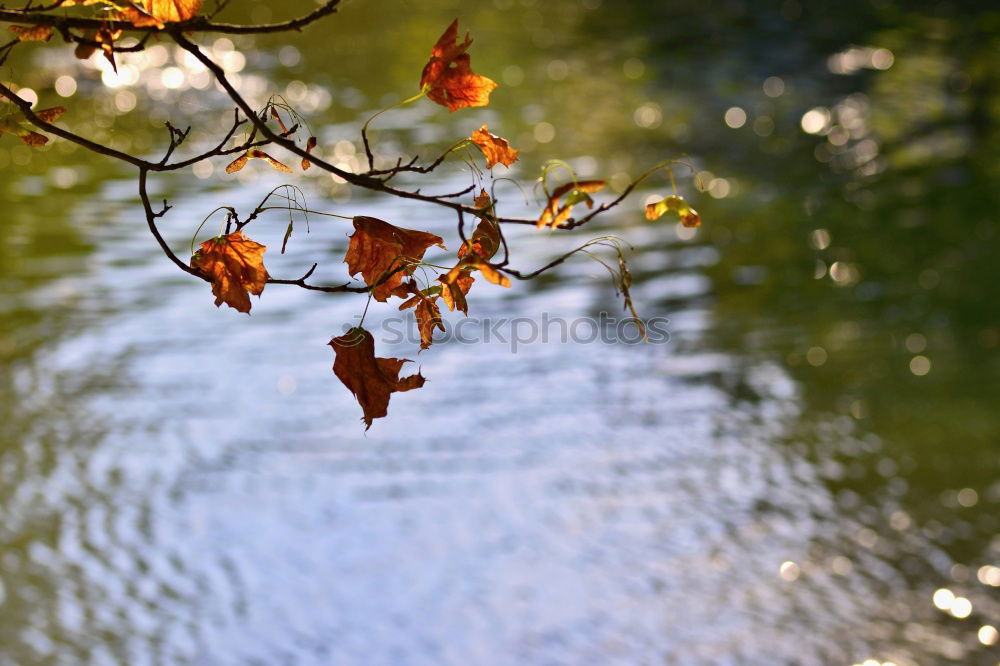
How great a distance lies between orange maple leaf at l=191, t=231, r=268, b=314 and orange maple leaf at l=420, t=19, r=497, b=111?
0.81ft

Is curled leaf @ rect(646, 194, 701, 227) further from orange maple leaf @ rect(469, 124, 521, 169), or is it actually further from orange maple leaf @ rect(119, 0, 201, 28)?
orange maple leaf @ rect(119, 0, 201, 28)

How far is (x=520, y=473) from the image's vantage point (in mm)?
4660

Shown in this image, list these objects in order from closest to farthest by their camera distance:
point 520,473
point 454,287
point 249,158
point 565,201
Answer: point 565,201, point 454,287, point 249,158, point 520,473

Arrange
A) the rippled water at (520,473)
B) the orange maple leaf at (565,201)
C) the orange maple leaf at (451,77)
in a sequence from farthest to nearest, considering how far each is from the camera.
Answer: the rippled water at (520,473) → the orange maple leaf at (451,77) → the orange maple leaf at (565,201)

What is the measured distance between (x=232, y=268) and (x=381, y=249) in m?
0.15

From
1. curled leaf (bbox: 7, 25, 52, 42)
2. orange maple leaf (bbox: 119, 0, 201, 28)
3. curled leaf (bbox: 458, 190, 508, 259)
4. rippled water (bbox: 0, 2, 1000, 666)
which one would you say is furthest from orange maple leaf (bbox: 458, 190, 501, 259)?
rippled water (bbox: 0, 2, 1000, 666)

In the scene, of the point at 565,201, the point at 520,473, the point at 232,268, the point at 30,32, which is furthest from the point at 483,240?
the point at 520,473

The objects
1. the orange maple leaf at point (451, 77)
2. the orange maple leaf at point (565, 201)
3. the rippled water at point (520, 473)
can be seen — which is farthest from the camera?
the rippled water at point (520, 473)

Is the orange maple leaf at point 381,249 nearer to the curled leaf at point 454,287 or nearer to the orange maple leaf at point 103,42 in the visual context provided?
the curled leaf at point 454,287

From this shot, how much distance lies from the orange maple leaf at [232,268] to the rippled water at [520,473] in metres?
2.82

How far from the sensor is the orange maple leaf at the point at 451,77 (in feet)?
3.45

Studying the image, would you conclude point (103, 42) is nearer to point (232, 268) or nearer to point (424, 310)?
point (232, 268)

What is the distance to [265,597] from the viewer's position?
3.99 meters

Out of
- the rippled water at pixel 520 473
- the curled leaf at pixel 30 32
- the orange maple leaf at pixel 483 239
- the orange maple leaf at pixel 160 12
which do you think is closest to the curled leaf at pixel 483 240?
the orange maple leaf at pixel 483 239
